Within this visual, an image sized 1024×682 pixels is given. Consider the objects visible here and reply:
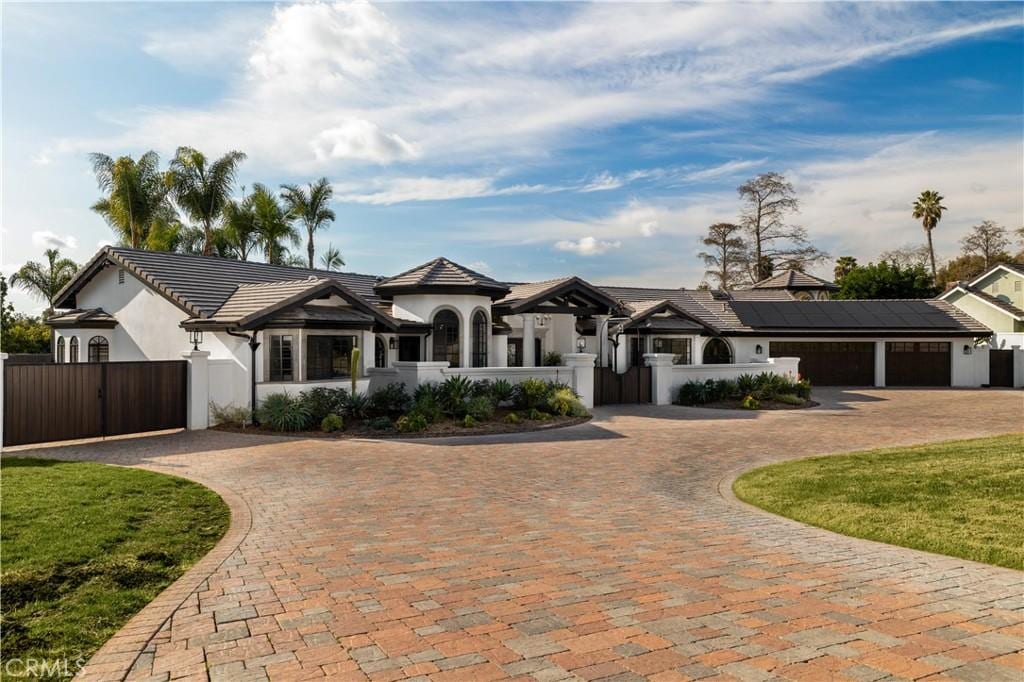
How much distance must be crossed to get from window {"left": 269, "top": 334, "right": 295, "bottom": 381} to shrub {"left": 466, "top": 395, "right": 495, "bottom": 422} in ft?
16.8

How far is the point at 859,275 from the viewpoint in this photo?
164ft

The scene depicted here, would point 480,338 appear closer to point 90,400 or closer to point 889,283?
point 90,400

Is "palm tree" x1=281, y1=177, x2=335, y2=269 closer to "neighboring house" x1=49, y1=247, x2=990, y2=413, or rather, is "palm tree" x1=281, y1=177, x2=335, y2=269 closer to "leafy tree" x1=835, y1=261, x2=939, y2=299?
"neighboring house" x1=49, y1=247, x2=990, y2=413

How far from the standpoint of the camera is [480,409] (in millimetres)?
18141

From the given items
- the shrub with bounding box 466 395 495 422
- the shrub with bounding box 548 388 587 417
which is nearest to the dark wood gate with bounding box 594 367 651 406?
the shrub with bounding box 548 388 587 417

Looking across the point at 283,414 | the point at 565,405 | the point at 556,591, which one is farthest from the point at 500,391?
the point at 556,591

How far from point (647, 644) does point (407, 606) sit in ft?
6.46

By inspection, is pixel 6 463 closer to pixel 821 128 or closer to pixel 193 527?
pixel 193 527

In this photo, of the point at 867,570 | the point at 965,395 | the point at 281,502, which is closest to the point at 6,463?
the point at 281,502

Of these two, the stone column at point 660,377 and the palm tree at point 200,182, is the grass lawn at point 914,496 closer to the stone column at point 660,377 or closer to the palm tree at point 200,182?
the stone column at point 660,377

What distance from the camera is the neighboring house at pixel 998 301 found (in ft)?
124

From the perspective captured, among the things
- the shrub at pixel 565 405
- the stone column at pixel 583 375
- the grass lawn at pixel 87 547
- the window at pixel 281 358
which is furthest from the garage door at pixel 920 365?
the grass lawn at pixel 87 547

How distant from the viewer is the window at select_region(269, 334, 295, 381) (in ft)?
61.6

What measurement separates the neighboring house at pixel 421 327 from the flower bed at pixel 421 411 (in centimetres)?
98
